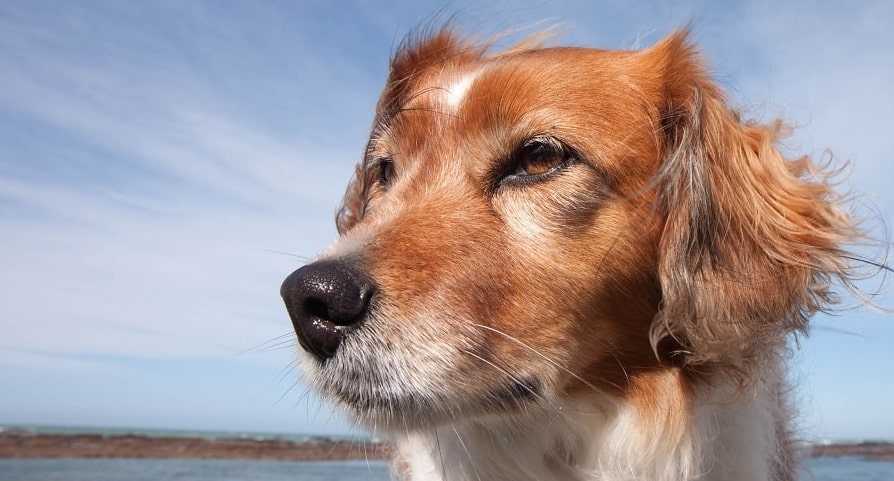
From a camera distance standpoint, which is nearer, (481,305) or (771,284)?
(481,305)

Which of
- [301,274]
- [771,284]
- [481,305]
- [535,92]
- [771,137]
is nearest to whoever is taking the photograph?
[301,274]

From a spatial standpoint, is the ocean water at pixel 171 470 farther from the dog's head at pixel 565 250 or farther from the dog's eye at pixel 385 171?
the dog's head at pixel 565 250

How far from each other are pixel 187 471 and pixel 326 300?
21293 millimetres

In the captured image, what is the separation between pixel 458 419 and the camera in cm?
243

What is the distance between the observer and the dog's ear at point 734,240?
100 inches

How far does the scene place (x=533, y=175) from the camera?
2717 millimetres

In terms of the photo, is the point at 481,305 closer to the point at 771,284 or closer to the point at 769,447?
the point at 771,284

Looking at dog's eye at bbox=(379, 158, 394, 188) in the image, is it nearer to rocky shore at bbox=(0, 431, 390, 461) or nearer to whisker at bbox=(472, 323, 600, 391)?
whisker at bbox=(472, 323, 600, 391)

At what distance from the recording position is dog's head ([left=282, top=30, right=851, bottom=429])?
232 centimetres

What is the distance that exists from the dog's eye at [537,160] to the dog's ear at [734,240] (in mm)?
375

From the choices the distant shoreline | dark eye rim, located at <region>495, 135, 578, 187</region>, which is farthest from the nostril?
the distant shoreline

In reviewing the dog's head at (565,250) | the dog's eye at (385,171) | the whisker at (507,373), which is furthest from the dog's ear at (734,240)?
the dog's eye at (385,171)

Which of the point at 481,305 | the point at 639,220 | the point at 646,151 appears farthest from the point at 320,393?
the point at 646,151

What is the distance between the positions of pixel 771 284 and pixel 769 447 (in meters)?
0.86
